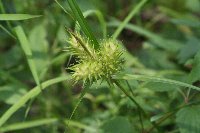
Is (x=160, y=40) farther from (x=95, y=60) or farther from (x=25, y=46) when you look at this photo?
(x=95, y=60)

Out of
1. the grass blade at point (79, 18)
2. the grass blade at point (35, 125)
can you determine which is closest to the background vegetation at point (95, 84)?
the grass blade at point (35, 125)

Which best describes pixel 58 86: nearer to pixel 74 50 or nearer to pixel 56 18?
pixel 56 18

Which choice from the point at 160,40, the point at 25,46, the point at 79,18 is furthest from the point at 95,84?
the point at 160,40

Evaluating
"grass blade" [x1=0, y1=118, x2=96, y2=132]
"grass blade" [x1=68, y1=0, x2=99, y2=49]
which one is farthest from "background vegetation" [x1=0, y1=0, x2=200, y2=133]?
"grass blade" [x1=68, y1=0, x2=99, y2=49]

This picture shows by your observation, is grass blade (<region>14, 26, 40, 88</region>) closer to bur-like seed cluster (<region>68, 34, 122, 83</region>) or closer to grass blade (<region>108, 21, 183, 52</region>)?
bur-like seed cluster (<region>68, 34, 122, 83</region>)

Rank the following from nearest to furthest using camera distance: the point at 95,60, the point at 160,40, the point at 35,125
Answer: the point at 95,60, the point at 35,125, the point at 160,40

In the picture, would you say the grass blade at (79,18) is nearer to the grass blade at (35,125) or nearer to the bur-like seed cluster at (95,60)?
the bur-like seed cluster at (95,60)
